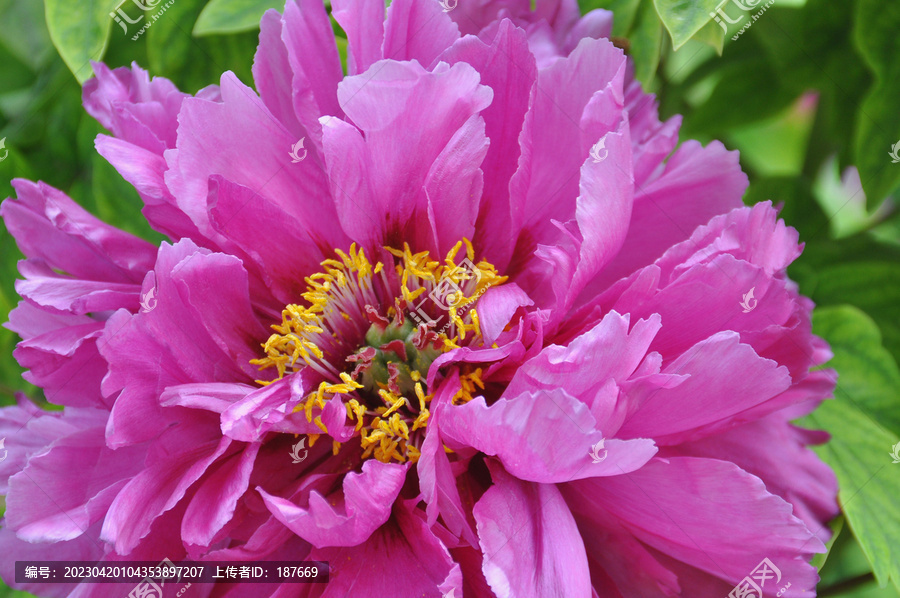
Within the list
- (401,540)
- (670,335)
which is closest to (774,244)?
(670,335)

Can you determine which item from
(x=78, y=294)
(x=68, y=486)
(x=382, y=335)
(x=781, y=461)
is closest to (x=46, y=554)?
(x=68, y=486)

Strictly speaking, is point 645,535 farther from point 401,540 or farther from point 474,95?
point 474,95

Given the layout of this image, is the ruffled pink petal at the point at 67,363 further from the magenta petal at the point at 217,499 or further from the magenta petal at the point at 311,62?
the magenta petal at the point at 311,62

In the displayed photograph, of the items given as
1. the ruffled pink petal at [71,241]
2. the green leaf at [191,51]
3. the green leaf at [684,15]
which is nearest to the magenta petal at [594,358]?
the green leaf at [684,15]

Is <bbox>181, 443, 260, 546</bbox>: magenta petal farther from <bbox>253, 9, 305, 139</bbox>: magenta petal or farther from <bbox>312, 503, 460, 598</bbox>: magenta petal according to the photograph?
<bbox>253, 9, 305, 139</bbox>: magenta petal

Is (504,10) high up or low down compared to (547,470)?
up

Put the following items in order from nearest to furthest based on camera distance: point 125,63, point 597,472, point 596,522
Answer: point 597,472
point 596,522
point 125,63
